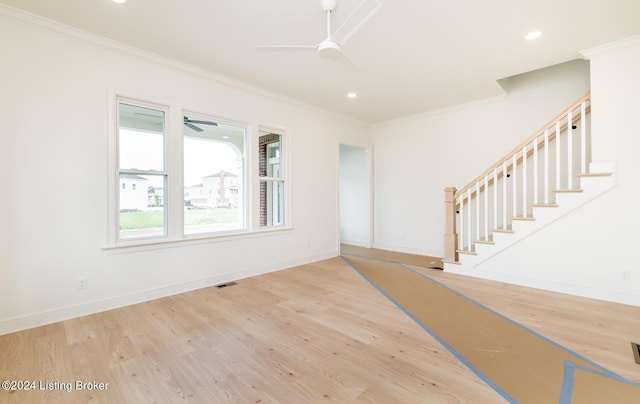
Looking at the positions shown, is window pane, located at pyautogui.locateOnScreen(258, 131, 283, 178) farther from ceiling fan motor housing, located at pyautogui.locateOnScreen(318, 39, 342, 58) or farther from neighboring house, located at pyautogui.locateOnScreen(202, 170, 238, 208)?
ceiling fan motor housing, located at pyautogui.locateOnScreen(318, 39, 342, 58)

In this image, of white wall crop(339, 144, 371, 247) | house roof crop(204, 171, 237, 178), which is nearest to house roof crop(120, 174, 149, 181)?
house roof crop(204, 171, 237, 178)

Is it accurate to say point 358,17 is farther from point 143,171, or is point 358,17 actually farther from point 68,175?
point 68,175

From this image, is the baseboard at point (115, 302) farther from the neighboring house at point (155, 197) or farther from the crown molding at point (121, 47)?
the crown molding at point (121, 47)

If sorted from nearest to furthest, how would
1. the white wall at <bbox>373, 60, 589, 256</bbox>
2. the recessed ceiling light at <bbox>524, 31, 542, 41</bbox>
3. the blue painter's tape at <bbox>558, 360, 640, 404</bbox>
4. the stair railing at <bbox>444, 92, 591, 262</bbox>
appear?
the blue painter's tape at <bbox>558, 360, 640, 404</bbox> < the recessed ceiling light at <bbox>524, 31, 542, 41</bbox> < the stair railing at <bbox>444, 92, 591, 262</bbox> < the white wall at <bbox>373, 60, 589, 256</bbox>

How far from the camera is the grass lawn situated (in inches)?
129

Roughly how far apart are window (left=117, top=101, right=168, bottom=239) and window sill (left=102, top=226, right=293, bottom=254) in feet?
0.42

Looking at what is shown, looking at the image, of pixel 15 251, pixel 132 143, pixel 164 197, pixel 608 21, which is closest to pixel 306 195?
pixel 164 197

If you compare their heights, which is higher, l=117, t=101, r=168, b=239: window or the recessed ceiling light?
the recessed ceiling light

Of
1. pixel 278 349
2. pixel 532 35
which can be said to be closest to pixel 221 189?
pixel 278 349

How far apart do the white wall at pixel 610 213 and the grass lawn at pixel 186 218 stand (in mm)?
4531

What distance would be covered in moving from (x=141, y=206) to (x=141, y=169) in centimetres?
45

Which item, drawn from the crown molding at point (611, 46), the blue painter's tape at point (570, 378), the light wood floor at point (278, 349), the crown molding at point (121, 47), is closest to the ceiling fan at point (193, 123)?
the crown molding at point (121, 47)

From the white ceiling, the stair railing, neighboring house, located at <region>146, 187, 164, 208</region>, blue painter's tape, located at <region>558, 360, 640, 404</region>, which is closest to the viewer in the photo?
blue painter's tape, located at <region>558, 360, 640, 404</region>

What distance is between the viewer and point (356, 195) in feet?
22.5
